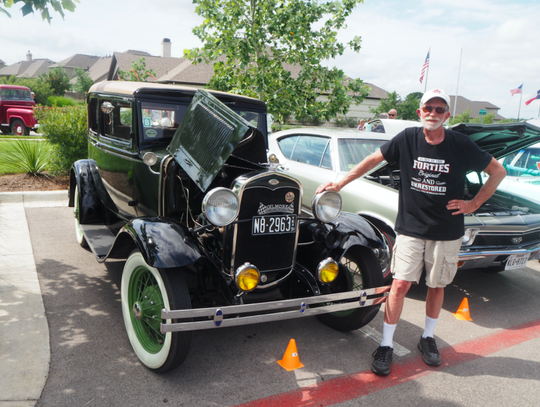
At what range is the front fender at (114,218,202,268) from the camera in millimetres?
2475

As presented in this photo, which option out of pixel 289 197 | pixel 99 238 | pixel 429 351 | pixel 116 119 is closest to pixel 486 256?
pixel 429 351

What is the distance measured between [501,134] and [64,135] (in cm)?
761

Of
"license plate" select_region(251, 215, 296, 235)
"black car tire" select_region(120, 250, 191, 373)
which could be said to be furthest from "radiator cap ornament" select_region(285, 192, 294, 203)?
"black car tire" select_region(120, 250, 191, 373)

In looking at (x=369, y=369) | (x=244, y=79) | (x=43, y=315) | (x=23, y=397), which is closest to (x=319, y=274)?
(x=369, y=369)

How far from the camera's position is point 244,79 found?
7637 millimetres

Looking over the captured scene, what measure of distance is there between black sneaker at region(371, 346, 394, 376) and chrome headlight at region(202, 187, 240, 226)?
1474 millimetres

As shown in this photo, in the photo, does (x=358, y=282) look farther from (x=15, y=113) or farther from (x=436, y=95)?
(x=15, y=113)

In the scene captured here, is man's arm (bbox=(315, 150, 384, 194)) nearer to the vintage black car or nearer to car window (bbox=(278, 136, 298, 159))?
the vintage black car

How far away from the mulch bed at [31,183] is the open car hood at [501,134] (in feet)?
22.0

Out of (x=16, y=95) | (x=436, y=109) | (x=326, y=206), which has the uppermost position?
(x=16, y=95)

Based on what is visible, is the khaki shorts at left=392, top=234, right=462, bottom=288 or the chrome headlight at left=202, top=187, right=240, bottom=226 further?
the khaki shorts at left=392, top=234, right=462, bottom=288

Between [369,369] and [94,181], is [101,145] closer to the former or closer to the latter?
[94,181]

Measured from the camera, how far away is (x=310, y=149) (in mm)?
5520

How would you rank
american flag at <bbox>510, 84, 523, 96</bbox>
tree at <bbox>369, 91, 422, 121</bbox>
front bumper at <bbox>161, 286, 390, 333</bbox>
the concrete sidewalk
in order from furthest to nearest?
tree at <bbox>369, 91, 422, 121</bbox>, american flag at <bbox>510, 84, 523, 96</bbox>, the concrete sidewalk, front bumper at <bbox>161, 286, 390, 333</bbox>
